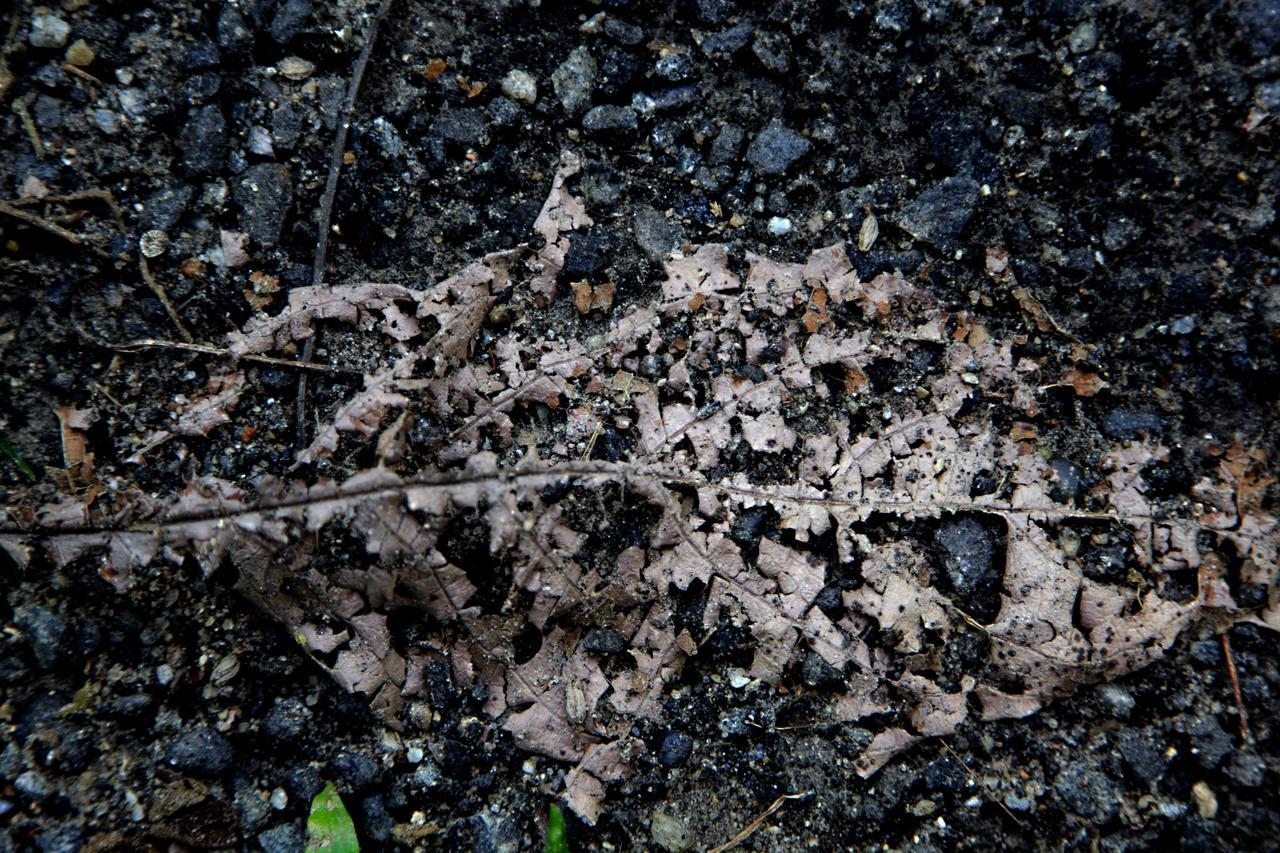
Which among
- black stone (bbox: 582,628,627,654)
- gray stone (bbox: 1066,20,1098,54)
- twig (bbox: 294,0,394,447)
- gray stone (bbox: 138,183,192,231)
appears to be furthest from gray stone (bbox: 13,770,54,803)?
gray stone (bbox: 1066,20,1098,54)

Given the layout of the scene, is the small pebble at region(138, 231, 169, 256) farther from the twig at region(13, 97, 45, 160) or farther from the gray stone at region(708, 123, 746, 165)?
the gray stone at region(708, 123, 746, 165)

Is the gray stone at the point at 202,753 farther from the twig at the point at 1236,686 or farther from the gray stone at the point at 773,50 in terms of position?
the twig at the point at 1236,686

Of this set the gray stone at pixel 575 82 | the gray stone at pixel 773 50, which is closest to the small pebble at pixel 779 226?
the gray stone at pixel 773 50

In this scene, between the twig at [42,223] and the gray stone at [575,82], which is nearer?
the twig at [42,223]

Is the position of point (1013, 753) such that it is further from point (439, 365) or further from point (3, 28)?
point (3, 28)

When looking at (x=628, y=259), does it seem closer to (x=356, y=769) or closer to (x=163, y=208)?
(x=163, y=208)

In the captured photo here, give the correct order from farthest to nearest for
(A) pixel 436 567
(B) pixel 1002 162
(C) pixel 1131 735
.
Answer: (B) pixel 1002 162
(C) pixel 1131 735
(A) pixel 436 567

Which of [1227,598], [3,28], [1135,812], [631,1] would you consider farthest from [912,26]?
[3,28]
